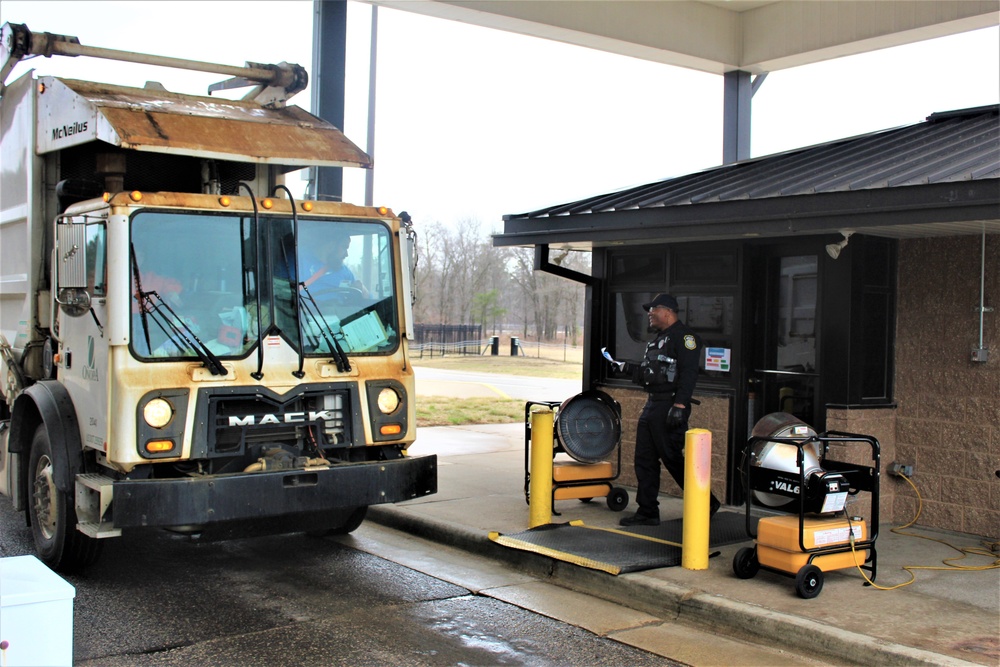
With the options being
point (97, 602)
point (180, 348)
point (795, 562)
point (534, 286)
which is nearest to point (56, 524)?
point (97, 602)

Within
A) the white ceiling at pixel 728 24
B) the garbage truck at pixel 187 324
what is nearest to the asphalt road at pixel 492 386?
the white ceiling at pixel 728 24

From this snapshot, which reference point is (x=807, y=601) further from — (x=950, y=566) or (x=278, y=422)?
(x=278, y=422)

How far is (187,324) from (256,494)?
1236mm

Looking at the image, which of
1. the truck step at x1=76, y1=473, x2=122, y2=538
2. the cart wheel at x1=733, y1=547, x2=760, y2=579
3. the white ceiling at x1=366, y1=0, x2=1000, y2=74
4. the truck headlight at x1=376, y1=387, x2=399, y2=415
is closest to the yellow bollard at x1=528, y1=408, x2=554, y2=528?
the truck headlight at x1=376, y1=387, x2=399, y2=415

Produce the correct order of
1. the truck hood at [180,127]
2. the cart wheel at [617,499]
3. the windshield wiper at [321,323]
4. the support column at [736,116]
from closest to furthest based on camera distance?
the truck hood at [180,127] → the windshield wiper at [321,323] → the cart wheel at [617,499] → the support column at [736,116]

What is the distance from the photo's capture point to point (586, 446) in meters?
9.01

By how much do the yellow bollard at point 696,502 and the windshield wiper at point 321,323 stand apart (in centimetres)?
247

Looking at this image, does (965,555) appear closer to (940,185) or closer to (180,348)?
(940,185)

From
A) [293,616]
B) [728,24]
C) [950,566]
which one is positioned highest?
[728,24]

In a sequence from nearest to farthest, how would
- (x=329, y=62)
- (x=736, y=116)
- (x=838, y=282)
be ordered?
(x=838, y=282) < (x=329, y=62) < (x=736, y=116)

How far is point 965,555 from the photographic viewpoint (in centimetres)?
732

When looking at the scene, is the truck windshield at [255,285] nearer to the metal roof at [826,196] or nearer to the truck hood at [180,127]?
the truck hood at [180,127]

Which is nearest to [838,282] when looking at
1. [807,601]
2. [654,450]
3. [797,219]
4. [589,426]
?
[797,219]

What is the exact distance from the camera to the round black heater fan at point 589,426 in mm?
8953
